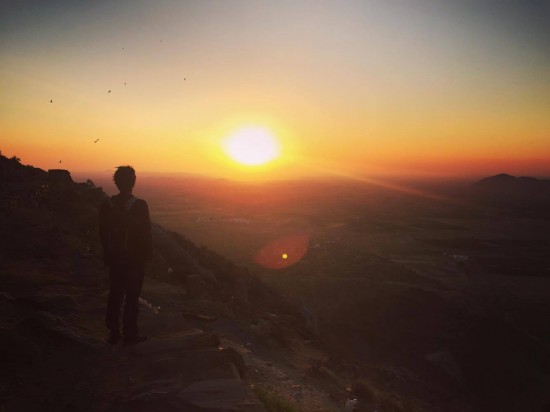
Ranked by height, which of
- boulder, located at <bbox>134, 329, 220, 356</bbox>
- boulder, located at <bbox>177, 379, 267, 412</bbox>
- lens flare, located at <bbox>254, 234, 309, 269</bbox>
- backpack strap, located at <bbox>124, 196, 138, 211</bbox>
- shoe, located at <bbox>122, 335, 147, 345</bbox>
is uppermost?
backpack strap, located at <bbox>124, 196, 138, 211</bbox>

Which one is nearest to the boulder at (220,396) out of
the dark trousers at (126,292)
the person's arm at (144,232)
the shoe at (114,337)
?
the dark trousers at (126,292)

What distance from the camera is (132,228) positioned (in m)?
5.12

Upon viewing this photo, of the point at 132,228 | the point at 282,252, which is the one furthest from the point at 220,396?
the point at 282,252

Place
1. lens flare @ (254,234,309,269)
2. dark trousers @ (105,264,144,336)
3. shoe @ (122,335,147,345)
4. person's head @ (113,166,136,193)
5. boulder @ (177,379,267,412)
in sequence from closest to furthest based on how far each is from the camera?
boulder @ (177,379,267,412)
person's head @ (113,166,136,193)
dark trousers @ (105,264,144,336)
shoe @ (122,335,147,345)
lens flare @ (254,234,309,269)

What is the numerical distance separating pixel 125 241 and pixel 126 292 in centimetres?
80

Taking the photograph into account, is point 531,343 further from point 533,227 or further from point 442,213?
point 442,213

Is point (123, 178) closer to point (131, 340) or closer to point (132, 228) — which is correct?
point (132, 228)

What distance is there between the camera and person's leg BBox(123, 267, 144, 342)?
5289 millimetres

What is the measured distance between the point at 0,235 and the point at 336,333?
884 inches

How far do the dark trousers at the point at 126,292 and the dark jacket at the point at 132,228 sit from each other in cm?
12

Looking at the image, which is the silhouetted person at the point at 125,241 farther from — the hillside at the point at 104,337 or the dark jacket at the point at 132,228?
the hillside at the point at 104,337

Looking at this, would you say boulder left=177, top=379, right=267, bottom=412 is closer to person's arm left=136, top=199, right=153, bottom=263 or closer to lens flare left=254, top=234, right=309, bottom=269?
person's arm left=136, top=199, right=153, bottom=263

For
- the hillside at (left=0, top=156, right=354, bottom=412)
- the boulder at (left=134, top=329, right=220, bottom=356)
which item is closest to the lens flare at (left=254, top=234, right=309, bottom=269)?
the hillside at (left=0, top=156, right=354, bottom=412)

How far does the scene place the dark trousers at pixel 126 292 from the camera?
5270 millimetres
